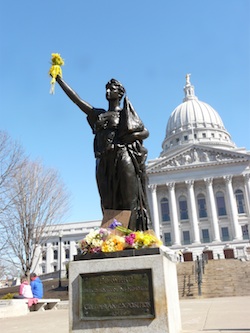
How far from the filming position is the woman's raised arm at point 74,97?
5.77 metres

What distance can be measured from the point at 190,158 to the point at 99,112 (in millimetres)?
58873

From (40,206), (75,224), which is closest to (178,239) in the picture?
(75,224)

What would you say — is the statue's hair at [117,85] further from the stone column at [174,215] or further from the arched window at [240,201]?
the arched window at [240,201]

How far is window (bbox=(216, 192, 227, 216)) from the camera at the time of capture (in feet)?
198

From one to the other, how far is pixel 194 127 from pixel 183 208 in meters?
29.7

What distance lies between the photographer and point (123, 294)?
4.20m

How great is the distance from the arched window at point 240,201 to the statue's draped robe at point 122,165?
5858cm

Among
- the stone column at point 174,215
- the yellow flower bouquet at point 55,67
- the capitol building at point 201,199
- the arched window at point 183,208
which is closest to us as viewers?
the yellow flower bouquet at point 55,67

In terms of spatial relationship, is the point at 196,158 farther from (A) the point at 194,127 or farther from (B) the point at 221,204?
(A) the point at 194,127

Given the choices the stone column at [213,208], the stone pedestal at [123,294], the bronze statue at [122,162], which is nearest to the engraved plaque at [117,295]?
the stone pedestal at [123,294]

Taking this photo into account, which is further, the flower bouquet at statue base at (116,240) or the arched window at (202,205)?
the arched window at (202,205)

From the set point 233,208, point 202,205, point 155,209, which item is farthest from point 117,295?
point 202,205

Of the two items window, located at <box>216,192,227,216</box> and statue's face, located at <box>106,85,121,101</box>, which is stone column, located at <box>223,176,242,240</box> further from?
statue's face, located at <box>106,85,121,101</box>

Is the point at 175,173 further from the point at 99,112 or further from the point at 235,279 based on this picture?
the point at 99,112
